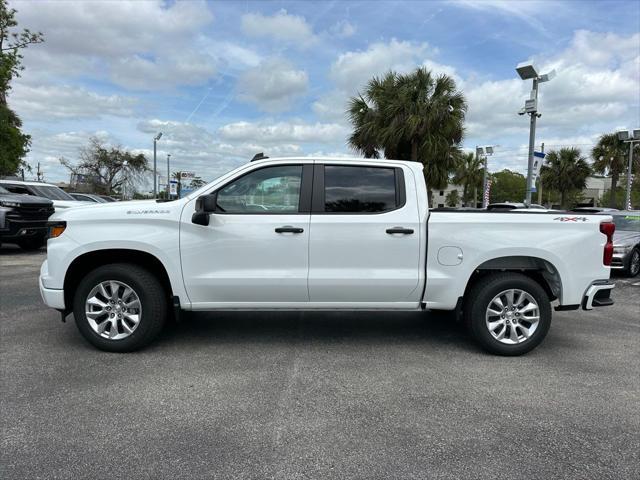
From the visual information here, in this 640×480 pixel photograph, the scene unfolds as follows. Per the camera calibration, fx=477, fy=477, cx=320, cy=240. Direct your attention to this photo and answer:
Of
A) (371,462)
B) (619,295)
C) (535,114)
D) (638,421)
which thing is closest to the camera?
(371,462)

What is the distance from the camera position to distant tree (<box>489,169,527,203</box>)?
95200 mm

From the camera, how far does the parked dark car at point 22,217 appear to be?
38.1ft

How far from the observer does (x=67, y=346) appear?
15.7 ft

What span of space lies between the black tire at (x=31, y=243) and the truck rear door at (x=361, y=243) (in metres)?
10.8

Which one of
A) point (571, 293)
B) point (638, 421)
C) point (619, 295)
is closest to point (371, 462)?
point (638, 421)

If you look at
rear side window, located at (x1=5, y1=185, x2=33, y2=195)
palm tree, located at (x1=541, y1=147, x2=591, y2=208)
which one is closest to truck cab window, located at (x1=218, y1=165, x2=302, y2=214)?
rear side window, located at (x1=5, y1=185, x2=33, y2=195)

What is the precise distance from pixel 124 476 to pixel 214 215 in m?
2.41

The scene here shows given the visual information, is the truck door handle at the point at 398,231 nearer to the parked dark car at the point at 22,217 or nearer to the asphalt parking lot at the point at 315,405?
the asphalt parking lot at the point at 315,405

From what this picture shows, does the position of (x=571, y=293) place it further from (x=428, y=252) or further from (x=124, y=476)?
(x=124, y=476)

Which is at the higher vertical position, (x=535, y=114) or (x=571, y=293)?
(x=535, y=114)

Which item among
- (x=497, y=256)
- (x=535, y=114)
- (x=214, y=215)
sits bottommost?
(x=497, y=256)

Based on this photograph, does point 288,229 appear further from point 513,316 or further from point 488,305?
point 513,316

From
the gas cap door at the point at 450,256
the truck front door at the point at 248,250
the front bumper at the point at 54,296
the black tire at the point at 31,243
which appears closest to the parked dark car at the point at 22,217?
the black tire at the point at 31,243

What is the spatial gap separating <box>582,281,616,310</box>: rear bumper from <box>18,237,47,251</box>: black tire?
1268 cm
